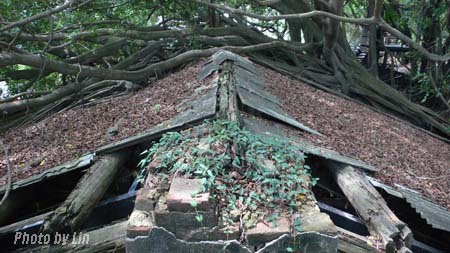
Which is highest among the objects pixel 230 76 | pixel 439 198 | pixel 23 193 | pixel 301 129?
pixel 230 76

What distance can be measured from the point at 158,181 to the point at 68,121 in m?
3.32

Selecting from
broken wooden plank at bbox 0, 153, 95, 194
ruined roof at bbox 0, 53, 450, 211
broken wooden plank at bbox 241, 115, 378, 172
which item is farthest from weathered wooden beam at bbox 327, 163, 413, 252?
broken wooden plank at bbox 0, 153, 95, 194

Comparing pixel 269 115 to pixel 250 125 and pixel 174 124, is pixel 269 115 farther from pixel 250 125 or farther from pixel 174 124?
pixel 174 124

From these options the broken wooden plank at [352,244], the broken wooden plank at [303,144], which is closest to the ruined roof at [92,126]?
the broken wooden plank at [303,144]

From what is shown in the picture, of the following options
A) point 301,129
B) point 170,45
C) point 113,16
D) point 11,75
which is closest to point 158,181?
point 301,129

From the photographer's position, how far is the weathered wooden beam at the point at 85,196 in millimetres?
2604

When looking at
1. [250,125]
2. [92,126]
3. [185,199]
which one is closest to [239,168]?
[185,199]

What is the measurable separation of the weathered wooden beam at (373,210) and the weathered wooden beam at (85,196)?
1.82m

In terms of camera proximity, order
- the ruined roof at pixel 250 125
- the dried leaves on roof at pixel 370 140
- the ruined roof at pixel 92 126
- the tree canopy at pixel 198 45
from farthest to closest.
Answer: the tree canopy at pixel 198 45, the dried leaves on roof at pixel 370 140, the ruined roof at pixel 92 126, the ruined roof at pixel 250 125

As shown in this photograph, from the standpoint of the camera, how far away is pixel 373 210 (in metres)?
2.84

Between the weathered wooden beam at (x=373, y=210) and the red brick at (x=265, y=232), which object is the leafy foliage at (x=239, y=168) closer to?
the red brick at (x=265, y=232)

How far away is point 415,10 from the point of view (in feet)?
30.2

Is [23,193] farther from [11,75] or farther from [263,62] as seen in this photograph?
[263,62]

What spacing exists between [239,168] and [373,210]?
1.08 metres
